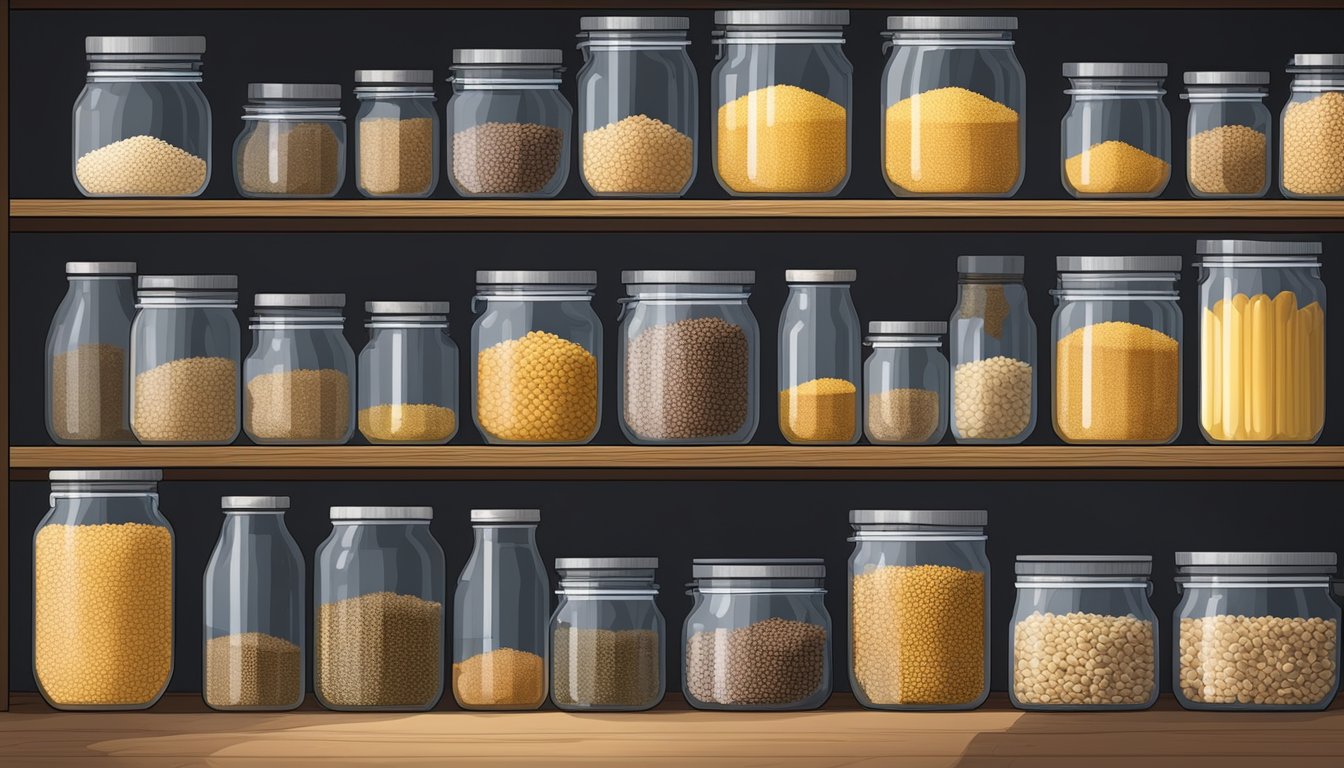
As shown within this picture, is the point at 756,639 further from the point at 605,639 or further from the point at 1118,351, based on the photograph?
the point at 1118,351

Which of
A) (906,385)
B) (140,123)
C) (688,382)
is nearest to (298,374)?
(140,123)

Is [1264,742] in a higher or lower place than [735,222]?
lower

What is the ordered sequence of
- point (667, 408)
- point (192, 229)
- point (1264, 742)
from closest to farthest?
point (1264, 742) → point (667, 408) → point (192, 229)

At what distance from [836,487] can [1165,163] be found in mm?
597

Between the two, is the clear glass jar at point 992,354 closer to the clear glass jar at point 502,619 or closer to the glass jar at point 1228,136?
the glass jar at point 1228,136

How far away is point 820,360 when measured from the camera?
1999 mm

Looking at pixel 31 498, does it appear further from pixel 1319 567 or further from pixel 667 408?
pixel 1319 567

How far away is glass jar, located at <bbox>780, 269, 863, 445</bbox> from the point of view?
6.47ft

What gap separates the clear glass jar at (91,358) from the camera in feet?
6.43

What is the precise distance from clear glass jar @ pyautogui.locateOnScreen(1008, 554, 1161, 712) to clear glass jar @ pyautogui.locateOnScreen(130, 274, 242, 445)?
3.16ft

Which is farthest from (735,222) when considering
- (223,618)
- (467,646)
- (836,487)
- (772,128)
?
(223,618)

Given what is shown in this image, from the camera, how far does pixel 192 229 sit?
2.12m

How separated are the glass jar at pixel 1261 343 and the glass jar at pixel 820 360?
0.42m

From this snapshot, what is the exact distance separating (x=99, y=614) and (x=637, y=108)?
86 centimetres
